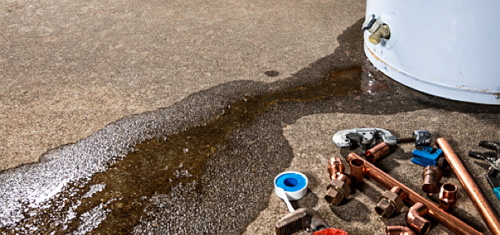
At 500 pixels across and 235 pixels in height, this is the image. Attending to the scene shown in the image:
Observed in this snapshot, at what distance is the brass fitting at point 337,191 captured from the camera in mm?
1712

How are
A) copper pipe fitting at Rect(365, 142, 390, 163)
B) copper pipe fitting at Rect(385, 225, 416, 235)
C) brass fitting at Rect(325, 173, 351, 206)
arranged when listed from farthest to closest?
copper pipe fitting at Rect(365, 142, 390, 163)
brass fitting at Rect(325, 173, 351, 206)
copper pipe fitting at Rect(385, 225, 416, 235)

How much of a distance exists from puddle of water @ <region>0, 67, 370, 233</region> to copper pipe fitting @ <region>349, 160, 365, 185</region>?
647mm

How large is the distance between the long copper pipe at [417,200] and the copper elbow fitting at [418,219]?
1.5 inches

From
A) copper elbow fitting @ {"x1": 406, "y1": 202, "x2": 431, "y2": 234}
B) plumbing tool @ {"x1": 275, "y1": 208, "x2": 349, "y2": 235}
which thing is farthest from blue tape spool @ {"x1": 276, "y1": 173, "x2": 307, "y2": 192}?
copper elbow fitting @ {"x1": 406, "y1": 202, "x2": 431, "y2": 234}

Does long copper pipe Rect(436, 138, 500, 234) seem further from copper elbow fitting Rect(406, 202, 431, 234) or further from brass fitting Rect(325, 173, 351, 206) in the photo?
brass fitting Rect(325, 173, 351, 206)

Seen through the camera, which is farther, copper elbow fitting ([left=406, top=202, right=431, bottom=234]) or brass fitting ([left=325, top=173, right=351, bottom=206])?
brass fitting ([left=325, top=173, right=351, bottom=206])

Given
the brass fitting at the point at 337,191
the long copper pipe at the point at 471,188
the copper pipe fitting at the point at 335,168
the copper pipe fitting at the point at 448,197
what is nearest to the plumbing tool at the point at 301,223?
the brass fitting at the point at 337,191

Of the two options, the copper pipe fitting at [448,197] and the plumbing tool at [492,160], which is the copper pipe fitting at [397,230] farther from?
the plumbing tool at [492,160]

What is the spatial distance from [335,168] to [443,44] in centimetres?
93

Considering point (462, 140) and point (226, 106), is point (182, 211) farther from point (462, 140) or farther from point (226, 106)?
point (462, 140)

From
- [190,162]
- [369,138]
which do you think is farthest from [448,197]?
[190,162]

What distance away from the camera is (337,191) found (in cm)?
172

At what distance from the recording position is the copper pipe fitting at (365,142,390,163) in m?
1.94

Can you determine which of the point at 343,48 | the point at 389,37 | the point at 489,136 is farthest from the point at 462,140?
the point at 343,48
